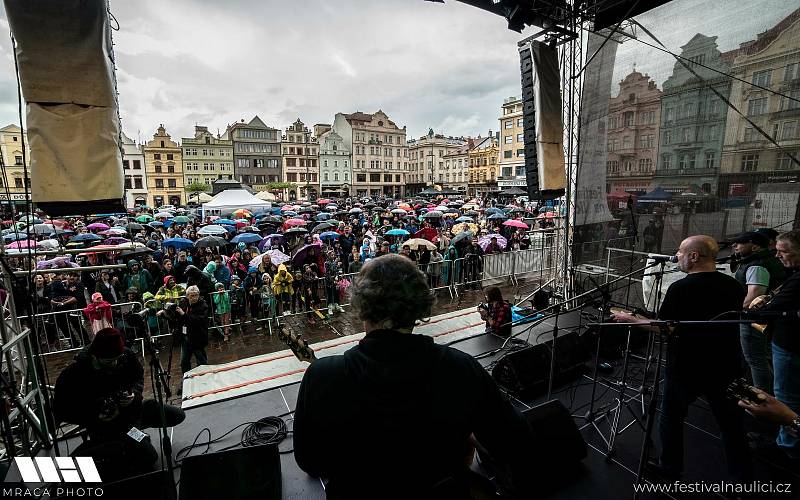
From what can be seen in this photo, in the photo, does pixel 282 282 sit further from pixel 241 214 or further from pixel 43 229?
pixel 241 214

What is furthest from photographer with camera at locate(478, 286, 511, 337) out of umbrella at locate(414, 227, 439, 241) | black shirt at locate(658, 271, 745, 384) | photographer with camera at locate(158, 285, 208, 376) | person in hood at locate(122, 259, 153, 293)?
person in hood at locate(122, 259, 153, 293)

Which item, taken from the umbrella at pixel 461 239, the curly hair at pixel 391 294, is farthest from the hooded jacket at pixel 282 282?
the curly hair at pixel 391 294

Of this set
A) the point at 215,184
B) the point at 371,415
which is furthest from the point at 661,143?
the point at 215,184

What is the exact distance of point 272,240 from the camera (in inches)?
536

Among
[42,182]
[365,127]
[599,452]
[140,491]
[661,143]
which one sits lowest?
[599,452]

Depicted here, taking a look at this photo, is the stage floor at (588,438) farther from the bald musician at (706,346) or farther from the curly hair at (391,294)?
the curly hair at (391,294)

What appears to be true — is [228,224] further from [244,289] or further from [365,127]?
[365,127]

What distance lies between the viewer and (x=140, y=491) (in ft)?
9.20

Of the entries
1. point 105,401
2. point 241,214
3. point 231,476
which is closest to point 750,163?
point 231,476

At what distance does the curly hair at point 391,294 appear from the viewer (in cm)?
157

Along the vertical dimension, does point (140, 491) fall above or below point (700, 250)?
below

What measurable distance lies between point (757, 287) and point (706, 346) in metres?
2.15

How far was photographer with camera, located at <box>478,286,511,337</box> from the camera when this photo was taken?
595cm

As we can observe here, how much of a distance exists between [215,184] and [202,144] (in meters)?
27.1
